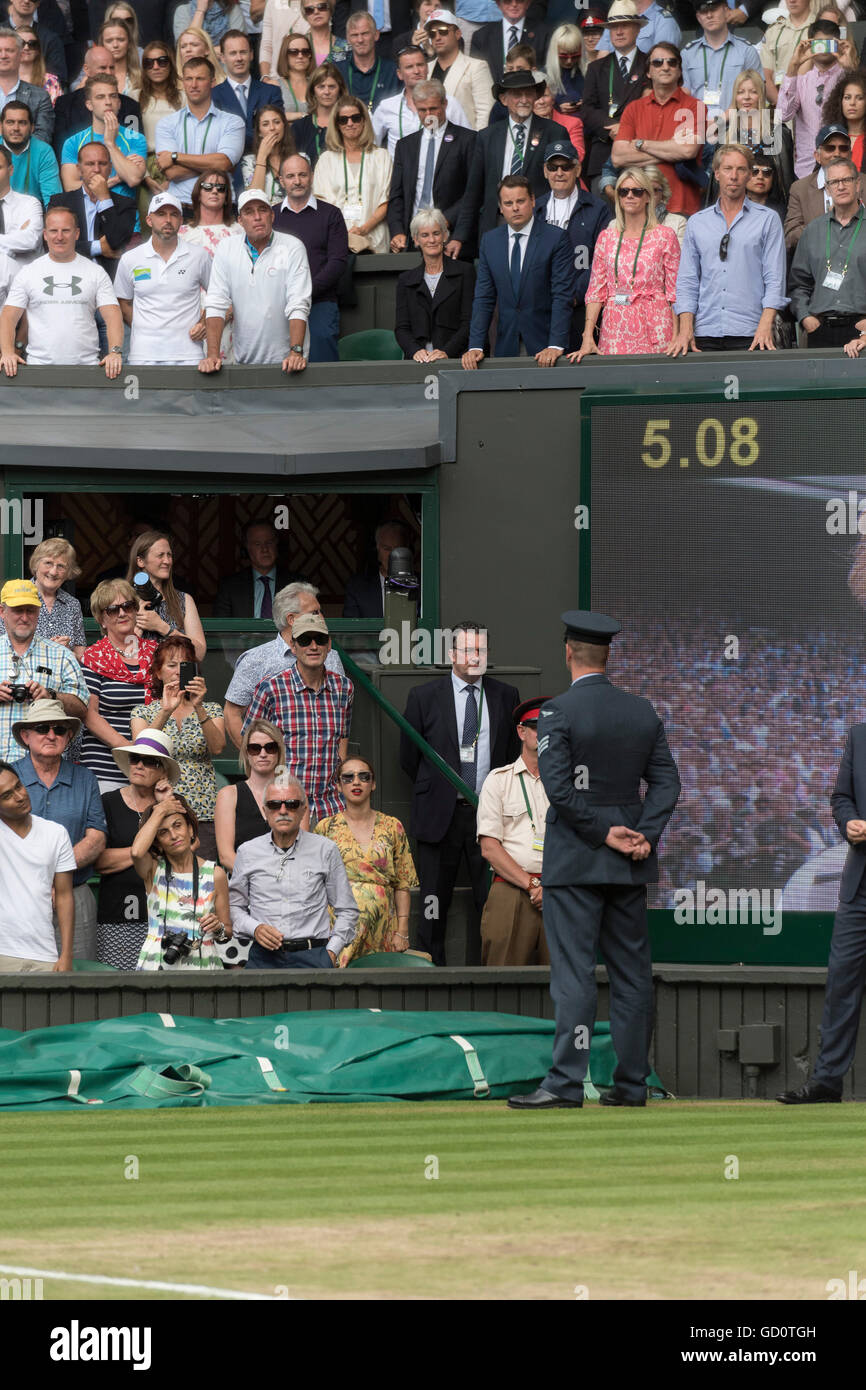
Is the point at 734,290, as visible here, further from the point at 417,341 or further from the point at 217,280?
the point at 217,280

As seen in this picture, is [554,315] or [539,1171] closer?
[539,1171]

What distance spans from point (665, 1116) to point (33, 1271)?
359 centimetres

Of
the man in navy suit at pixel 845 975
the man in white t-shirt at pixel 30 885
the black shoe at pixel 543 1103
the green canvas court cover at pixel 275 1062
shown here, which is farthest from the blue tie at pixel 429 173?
the black shoe at pixel 543 1103

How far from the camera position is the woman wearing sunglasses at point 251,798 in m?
11.1

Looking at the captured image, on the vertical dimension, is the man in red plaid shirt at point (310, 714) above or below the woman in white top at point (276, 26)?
below

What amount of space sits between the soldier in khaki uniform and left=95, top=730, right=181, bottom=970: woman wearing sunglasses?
65.3 inches

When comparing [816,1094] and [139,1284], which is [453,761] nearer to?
[816,1094]

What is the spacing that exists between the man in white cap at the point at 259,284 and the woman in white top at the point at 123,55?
2.65 metres

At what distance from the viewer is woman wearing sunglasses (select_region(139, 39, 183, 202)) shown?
1576cm

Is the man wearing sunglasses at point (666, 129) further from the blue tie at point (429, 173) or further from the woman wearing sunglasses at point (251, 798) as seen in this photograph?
the woman wearing sunglasses at point (251, 798)

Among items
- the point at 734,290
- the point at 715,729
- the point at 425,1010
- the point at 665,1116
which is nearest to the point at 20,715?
the point at 425,1010

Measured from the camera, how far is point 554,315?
547 inches

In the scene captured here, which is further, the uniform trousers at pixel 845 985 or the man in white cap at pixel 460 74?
the man in white cap at pixel 460 74

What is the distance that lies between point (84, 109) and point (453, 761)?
733 centimetres
